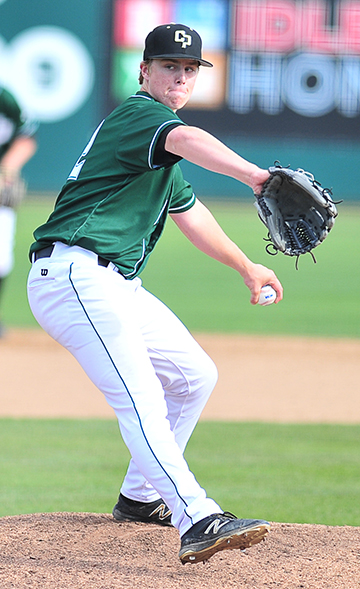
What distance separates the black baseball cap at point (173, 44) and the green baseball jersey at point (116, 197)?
16cm

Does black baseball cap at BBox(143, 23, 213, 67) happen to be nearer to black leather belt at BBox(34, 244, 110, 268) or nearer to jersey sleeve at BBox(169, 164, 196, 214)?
jersey sleeve at BBox(169, 164, 196, 214)

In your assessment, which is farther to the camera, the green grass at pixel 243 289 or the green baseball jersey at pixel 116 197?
the green grass at pixel 243 289

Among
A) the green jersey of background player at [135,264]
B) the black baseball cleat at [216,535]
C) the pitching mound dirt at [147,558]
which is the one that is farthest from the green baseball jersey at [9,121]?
the black baseball cleat at [216,535]

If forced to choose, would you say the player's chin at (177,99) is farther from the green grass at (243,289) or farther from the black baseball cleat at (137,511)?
the green grass at (243,289)

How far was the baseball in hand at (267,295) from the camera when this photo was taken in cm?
323

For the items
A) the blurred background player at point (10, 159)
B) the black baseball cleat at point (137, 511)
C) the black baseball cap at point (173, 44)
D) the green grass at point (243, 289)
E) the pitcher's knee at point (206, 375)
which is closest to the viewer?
the black baseball cap at point (173, 44)

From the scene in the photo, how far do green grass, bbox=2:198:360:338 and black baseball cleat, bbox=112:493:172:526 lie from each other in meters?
5.76

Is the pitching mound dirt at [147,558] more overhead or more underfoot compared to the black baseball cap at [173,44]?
more underfoot

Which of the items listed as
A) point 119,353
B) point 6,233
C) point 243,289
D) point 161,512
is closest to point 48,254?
point 119,353

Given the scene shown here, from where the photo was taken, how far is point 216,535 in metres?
2.52

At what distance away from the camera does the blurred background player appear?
7.70 meters

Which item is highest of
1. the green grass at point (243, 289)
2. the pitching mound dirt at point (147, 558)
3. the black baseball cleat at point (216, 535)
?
the black baseball cleat at point (216, 535)

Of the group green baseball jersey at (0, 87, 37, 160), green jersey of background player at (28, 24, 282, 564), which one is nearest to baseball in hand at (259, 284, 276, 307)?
green jersey of background player at (28, 24, 282, 564)

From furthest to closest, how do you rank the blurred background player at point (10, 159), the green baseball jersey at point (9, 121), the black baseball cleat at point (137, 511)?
the green baseball jersey at point (9, 121), the blurred background player at point (10, 159), the black baseball cleat at point (137, 511)
